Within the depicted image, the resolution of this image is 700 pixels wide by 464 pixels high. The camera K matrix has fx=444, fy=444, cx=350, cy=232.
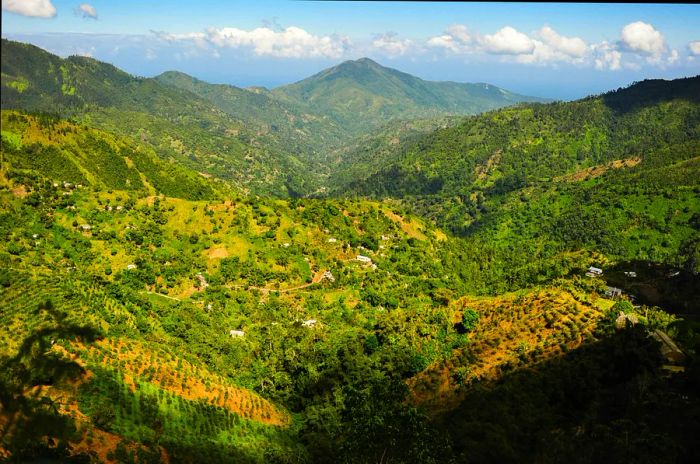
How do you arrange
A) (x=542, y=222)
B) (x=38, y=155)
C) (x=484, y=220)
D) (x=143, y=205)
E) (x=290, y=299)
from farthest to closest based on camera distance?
(x=484, y=220)
(x=542, y=222)
(x=38, y=155)
(x=143, y=205)
(x=290, y=299)

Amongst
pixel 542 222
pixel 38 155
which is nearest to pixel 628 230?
pixel 542 222

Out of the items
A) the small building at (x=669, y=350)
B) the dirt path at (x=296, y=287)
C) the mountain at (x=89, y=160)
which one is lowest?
the dirt path at (x=296, y=287)

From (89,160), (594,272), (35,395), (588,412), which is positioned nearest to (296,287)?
(588,412)

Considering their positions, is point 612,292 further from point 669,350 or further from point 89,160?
point 89,160

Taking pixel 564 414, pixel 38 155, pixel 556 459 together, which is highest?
pixel 38 155

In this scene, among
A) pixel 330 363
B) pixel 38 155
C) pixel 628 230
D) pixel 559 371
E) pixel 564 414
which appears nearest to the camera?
pixel 564 414

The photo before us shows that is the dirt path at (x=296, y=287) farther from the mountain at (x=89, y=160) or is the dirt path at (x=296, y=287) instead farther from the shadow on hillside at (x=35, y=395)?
the shadow on hillside at (x=35, y=395)

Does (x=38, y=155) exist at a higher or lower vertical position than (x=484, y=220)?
higher

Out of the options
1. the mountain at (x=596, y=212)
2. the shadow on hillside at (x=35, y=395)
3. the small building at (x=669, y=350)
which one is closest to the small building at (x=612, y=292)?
the mountain at (x=596, y=212)

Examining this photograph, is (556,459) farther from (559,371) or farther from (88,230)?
(88,230)

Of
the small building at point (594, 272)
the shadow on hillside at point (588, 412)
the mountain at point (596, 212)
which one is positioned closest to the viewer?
the shadow on hillside at point (588, 412)
